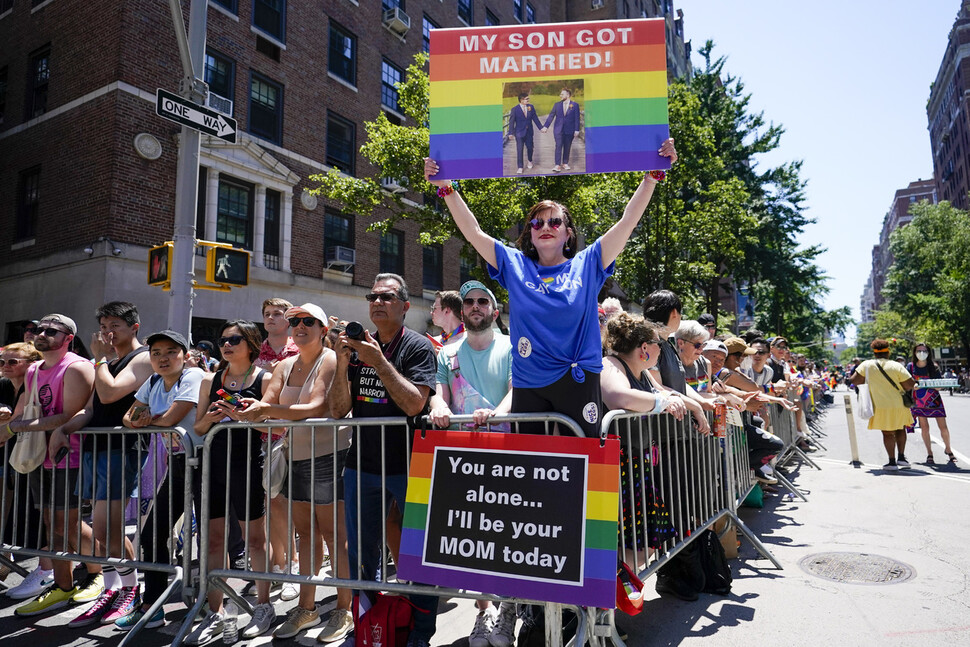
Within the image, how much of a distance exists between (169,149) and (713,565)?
14.8m

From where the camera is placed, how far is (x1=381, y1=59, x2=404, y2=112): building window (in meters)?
21.0

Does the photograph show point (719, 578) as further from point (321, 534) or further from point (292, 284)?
point (292, 284)

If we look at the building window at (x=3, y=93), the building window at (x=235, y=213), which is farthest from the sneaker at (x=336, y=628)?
the building window at (x=3, y=93)

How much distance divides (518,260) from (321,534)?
2263 mm

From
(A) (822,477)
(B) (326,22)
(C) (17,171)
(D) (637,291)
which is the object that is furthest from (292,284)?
(A) (822,477)

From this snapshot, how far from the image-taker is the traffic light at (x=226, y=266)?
8500 mm

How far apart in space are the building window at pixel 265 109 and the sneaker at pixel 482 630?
52.4 feet

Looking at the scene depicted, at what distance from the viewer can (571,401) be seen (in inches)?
115

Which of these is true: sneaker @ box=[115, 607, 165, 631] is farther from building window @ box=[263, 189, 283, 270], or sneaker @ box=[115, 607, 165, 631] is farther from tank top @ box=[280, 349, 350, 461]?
building window @ box=[263, 189, 283, 270]

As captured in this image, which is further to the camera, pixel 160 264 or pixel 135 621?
pixel 160 264

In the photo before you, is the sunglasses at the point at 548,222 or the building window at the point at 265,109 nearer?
the sunglasses at the point at 548,222

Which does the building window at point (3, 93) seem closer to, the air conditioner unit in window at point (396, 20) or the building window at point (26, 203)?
the building window at point (26, 203)

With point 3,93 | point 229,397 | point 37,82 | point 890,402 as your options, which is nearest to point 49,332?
point 229,397

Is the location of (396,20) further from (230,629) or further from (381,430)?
(230,629)
